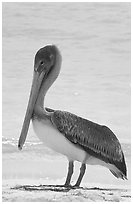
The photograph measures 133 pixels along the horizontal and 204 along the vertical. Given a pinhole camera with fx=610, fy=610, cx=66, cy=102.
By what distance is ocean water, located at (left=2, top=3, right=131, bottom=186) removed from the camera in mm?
5074

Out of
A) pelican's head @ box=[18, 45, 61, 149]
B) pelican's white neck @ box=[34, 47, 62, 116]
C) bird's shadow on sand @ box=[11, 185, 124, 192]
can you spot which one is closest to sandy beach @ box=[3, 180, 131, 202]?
bird's shadow on sand @ box=[11, 185, 124, 192]

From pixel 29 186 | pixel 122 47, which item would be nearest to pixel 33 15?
pixel 122 47

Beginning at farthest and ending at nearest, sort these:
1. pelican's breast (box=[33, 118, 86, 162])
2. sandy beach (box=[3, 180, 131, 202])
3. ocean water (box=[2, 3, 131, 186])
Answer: ocean water (box=[2, 3, 131, 186]), pelican's breast (box=[33, 118, 86, 162]), sandy beach (box=[3, 180, 131, 202])

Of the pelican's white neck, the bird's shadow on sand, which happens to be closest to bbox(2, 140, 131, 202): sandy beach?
the bird's shadow on sand

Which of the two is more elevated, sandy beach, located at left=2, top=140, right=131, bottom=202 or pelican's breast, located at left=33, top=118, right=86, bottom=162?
pelican's breast, located at left=33, top=118, right=86, bottom=162

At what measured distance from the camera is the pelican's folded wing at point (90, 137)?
354 cm

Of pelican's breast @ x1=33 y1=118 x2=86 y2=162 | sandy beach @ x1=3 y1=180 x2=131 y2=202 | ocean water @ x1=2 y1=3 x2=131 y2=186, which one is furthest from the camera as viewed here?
ocean water @ x1=2 y1=3 x2=131 y2=186

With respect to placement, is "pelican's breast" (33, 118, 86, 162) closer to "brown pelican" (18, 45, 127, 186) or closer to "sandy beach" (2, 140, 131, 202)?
"brown pelican" (18, 45, 127, 186)

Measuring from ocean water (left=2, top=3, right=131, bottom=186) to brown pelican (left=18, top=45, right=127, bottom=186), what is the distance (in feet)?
2.94

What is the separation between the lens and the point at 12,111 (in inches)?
202

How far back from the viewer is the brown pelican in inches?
140

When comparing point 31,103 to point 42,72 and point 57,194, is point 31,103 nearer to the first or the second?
point 42,72

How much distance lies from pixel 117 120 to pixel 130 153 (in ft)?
1.87

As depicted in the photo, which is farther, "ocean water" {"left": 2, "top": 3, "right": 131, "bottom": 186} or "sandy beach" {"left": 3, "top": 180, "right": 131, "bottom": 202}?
"ocean water" {"left": 2, "top": 3, "right": 131, "bottom": 186}
